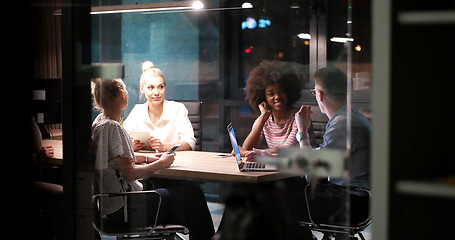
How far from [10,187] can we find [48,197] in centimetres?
18

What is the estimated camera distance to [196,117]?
280 cm

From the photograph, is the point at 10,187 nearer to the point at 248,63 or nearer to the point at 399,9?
the point at 248,63

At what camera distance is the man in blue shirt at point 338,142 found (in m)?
2.33

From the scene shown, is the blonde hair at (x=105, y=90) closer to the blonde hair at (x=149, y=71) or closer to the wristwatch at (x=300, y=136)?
the blonde hair at (x=149, y=71)

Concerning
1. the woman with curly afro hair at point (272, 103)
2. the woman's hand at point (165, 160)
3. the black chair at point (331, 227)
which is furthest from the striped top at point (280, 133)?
the woman's hand at point (165, 160)

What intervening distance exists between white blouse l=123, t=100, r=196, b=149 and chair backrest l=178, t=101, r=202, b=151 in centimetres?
2

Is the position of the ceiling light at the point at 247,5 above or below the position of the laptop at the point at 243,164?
above

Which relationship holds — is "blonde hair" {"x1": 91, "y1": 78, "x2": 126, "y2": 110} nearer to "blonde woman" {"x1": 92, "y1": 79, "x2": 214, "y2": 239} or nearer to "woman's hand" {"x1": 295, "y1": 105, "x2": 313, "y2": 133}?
"blonde woman" {"x1": 92, "y1": 79, "x2": 214, "y2": 239}

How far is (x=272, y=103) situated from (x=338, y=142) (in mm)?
372

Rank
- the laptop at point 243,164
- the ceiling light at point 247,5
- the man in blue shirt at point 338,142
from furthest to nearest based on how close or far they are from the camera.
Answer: the ceiling light at point 247,5
the laptop at point 243,164
the man in blue shirt at point 338,142

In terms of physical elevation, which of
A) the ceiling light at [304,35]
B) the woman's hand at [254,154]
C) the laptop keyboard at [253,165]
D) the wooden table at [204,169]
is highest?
the ceiling light at [304,35]

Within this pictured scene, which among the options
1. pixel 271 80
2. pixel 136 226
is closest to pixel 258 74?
pixel 271 80

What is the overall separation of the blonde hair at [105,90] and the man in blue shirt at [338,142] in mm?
840

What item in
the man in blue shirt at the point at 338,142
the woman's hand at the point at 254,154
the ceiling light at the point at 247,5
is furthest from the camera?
the ceiling light at the point at 247,5
